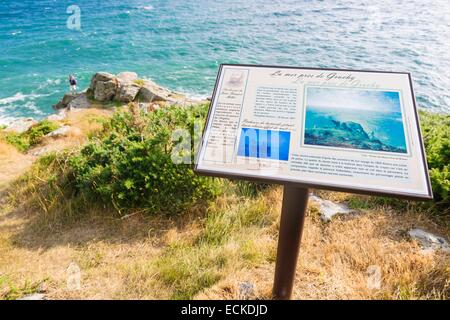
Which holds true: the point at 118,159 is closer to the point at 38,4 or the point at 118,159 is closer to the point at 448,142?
the point at 448,142

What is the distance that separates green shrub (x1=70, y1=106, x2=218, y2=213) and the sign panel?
2.30 m

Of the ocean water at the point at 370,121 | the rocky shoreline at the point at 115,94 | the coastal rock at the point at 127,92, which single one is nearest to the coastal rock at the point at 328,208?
the ocean water at the point at 370,121

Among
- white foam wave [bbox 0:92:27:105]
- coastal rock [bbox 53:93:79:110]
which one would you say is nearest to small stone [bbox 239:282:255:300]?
coastal rock [bbox 53:93:79:110]

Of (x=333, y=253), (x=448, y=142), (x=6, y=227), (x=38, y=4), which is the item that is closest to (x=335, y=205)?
(x=333, y=253)

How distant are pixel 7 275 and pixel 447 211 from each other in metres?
6.05

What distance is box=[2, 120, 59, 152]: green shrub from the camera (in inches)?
477

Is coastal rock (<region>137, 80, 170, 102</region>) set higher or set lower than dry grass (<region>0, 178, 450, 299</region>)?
lower

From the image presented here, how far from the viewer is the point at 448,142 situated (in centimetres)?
507

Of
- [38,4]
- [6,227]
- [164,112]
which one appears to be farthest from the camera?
[38,4]

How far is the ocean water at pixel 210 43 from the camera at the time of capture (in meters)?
26.4

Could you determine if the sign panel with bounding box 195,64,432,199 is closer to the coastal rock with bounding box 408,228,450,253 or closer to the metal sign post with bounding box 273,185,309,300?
the metal sign post with bounding box 273,185,309,300

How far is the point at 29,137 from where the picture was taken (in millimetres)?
13391

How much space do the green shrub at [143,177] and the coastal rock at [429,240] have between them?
2.85 metres

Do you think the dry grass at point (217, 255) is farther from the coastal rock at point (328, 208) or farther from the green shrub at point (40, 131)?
the green shrub at point (40, 131)
